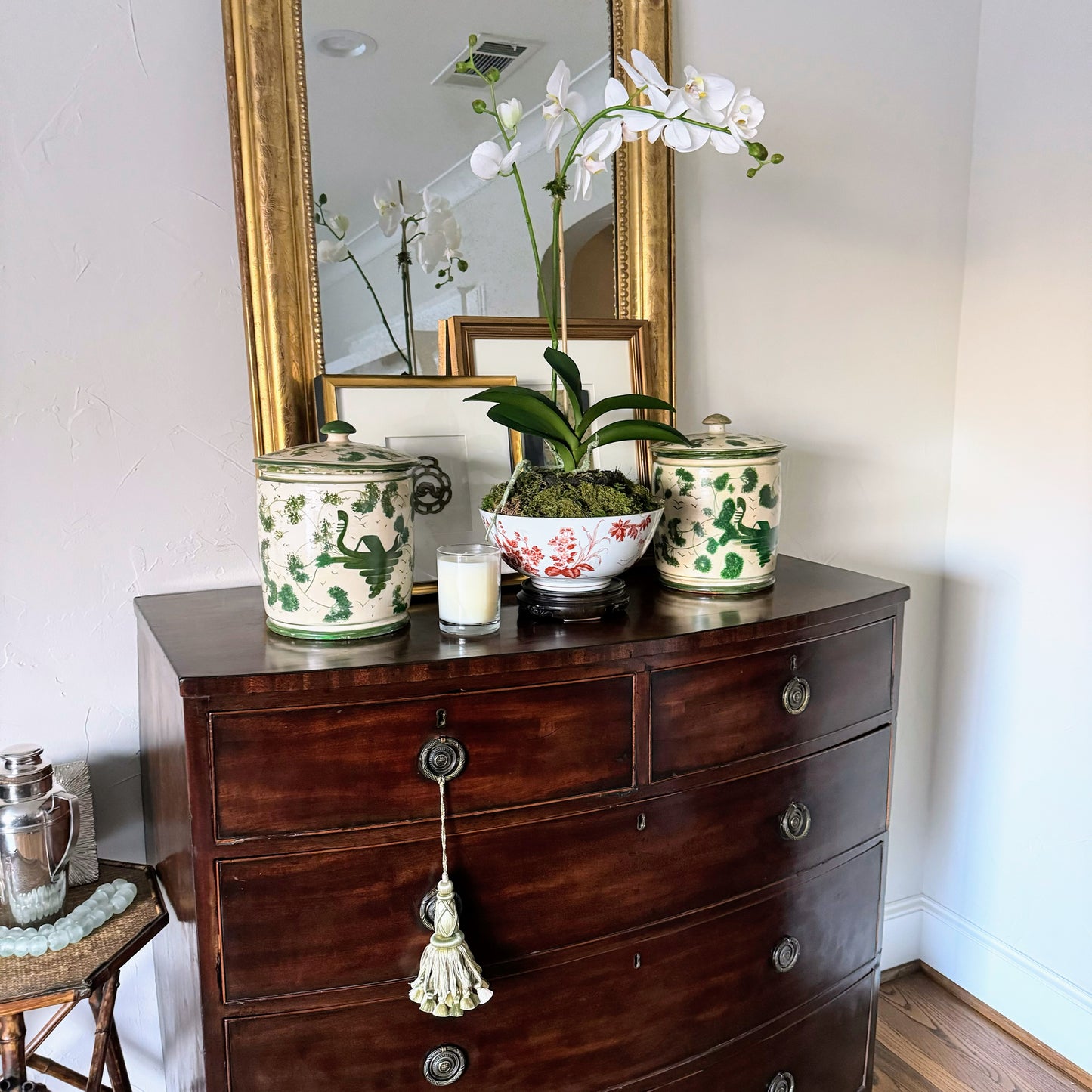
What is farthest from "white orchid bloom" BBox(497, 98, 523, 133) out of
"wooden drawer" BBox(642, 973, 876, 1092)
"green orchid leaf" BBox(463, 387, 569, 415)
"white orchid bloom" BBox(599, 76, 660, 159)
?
"wooden drawer" BBox(642, 973, 876, 1092)

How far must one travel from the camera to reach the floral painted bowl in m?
1.09

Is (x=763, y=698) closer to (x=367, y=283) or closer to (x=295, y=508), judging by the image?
(x=295, y=508)

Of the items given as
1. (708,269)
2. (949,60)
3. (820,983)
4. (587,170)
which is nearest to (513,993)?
(820,983)

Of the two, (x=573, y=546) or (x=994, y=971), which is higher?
(x=573, y=546)

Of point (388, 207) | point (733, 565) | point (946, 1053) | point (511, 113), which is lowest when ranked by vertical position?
point (946, 1053)

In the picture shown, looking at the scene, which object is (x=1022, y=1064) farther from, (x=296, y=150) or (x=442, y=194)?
(x=296, y=150)

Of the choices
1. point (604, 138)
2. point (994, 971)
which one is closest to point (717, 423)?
point (604, 138)

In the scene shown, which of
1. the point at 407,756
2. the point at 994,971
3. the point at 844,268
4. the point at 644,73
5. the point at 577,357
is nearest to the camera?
the point at 407,756

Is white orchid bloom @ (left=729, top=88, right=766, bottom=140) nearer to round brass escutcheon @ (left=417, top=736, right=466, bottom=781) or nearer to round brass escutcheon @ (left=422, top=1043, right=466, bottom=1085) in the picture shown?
round brass escutcheon @ (left=417, top=736, right=466, bottom=781)

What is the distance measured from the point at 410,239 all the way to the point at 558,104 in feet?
0.88

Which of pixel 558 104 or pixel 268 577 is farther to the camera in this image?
pixel 558 104

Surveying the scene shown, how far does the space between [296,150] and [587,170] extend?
387 millimetres

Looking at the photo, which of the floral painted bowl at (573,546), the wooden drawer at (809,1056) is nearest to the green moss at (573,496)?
the floral painted bowl at (573,546)

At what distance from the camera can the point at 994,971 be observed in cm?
189
